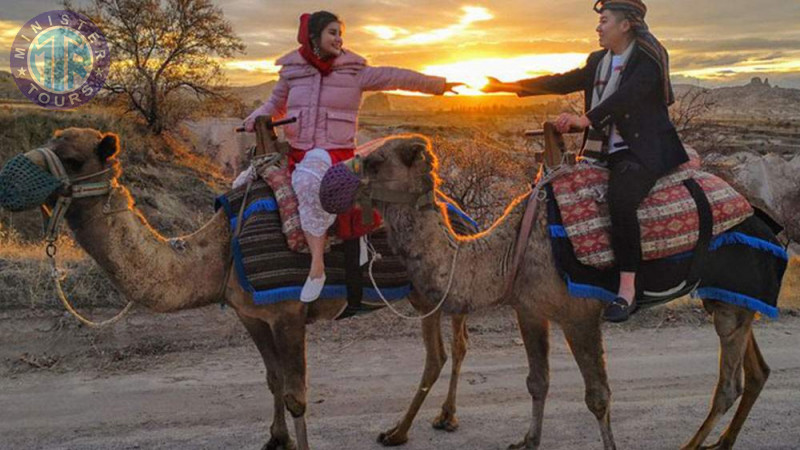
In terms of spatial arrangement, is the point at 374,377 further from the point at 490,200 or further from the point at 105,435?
the point at 490,200

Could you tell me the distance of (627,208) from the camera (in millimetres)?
5059

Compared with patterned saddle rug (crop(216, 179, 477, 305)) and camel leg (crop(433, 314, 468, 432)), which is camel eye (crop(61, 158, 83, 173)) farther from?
camel leg (crop(433, 314, 468, 432))

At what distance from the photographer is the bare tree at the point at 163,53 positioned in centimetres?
2669

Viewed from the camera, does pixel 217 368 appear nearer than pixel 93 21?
Yes

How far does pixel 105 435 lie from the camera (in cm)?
633

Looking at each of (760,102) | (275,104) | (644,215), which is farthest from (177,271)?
(760,102)

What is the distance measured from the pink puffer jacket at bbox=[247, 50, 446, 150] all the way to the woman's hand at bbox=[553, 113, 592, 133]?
3.32 feet

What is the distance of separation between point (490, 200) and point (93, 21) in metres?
18.0

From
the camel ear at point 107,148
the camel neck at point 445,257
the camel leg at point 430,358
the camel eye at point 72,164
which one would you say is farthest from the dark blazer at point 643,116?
the camel eye at point 72,164

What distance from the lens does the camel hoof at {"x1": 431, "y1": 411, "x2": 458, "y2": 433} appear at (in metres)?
6.61

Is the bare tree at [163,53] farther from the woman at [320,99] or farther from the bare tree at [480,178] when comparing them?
the woman at [320,99]

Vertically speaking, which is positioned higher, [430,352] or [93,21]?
[93,21]

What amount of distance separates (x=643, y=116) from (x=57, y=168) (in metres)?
3.95

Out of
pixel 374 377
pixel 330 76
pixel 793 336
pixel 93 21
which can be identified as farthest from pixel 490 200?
pixel 93 21
